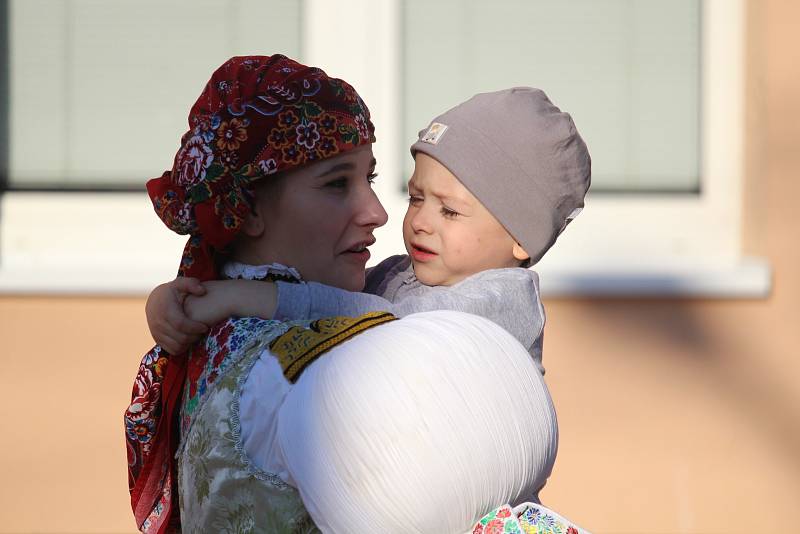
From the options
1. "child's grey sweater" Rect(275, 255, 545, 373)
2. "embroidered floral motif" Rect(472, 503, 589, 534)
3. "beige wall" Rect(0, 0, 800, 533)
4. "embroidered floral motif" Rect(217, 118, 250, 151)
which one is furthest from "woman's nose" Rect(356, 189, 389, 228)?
A: "beige wall" Rect(0, 0, 800, 533)

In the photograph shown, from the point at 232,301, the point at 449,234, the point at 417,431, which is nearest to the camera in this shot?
the point at 417,431

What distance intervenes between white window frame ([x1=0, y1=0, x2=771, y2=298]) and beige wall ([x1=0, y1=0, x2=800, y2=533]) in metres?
0.10

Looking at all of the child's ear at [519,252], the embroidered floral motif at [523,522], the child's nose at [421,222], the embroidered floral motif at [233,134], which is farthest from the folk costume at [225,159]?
the embroidered floral motif at [523,522]

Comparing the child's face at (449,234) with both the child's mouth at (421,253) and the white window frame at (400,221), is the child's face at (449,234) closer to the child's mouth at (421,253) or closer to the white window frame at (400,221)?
the child's mouth at (421,253)

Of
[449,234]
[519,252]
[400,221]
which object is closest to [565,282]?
[400,221]

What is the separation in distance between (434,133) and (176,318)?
849 millimetres

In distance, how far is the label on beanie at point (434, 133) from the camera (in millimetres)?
2557

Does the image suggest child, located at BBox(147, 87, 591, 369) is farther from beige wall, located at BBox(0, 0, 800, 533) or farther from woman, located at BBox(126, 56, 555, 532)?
beige wall, located at BBox(0, 0, 800, 533)

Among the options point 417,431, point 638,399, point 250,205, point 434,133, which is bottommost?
point 638,399

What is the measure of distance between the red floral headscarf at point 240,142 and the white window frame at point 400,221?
8.14 ft

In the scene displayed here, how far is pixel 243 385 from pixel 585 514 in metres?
3.13

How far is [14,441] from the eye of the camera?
15.1 ft

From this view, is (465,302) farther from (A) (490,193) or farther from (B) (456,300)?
(A) (490,193)

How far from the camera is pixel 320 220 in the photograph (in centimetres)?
204
